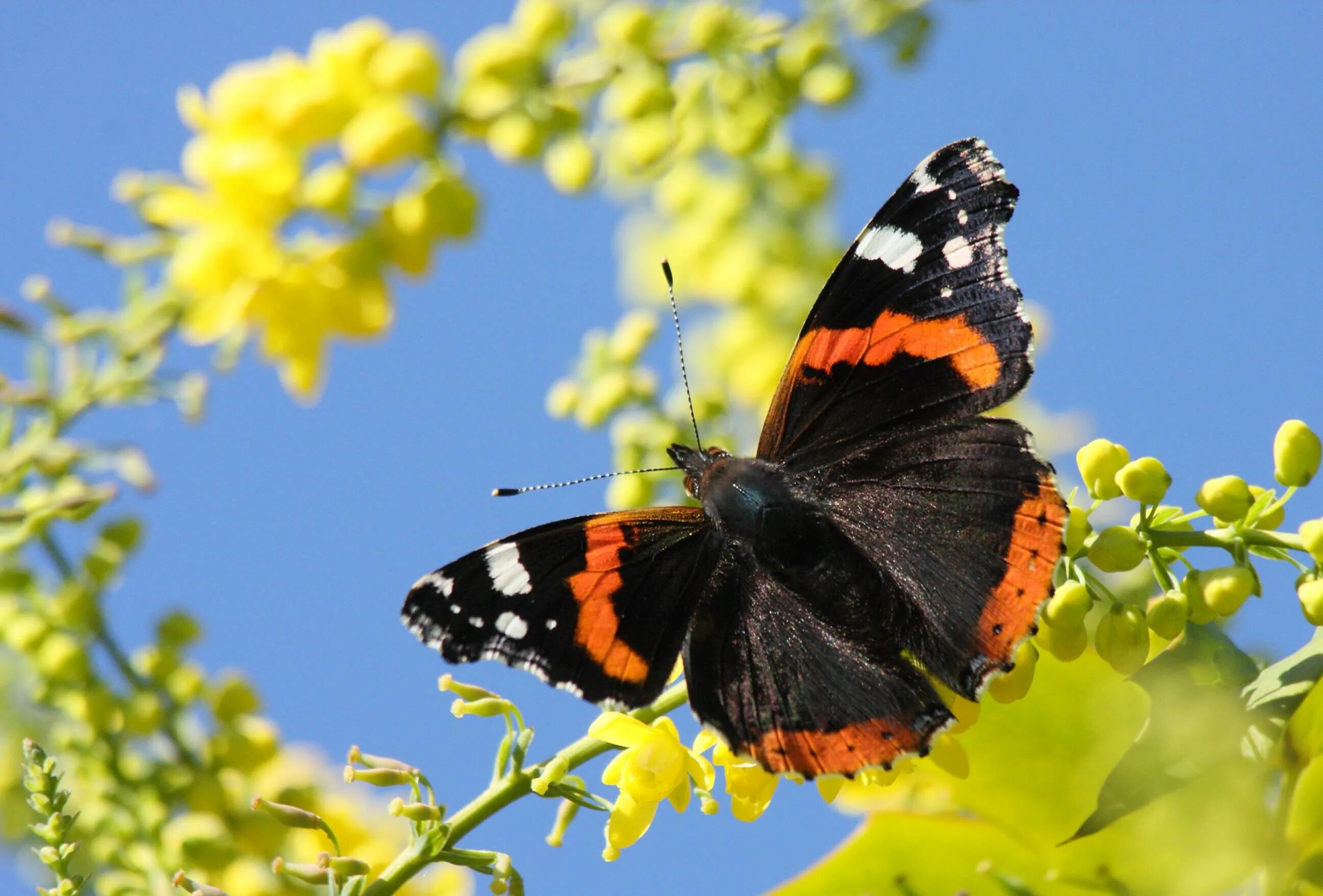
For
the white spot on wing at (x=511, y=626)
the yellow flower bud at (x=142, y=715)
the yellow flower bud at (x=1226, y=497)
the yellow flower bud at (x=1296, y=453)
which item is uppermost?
the yellow flower bud at (x=142, y=715)

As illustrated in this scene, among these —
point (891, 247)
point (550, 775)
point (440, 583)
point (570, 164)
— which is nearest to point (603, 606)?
point (440, 583)

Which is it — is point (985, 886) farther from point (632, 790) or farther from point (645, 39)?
point (645, 39)

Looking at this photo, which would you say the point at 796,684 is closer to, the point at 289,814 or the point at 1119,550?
the point at 1119,550

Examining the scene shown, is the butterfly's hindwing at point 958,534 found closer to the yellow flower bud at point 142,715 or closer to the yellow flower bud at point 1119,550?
the yellow flower bud at point 1119,550

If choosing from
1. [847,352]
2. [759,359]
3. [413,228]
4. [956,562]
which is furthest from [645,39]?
[759,359]

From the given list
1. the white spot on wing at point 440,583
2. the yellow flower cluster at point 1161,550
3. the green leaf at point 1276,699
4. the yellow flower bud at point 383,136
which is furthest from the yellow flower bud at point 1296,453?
the yellow flower bud at point 383,136

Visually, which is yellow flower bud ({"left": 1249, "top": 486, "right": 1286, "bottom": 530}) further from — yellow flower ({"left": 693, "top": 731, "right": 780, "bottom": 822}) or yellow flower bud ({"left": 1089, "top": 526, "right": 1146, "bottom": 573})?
yellow flower ({"left": 693, "top": 731, "right": 780, "bottom": 822})
